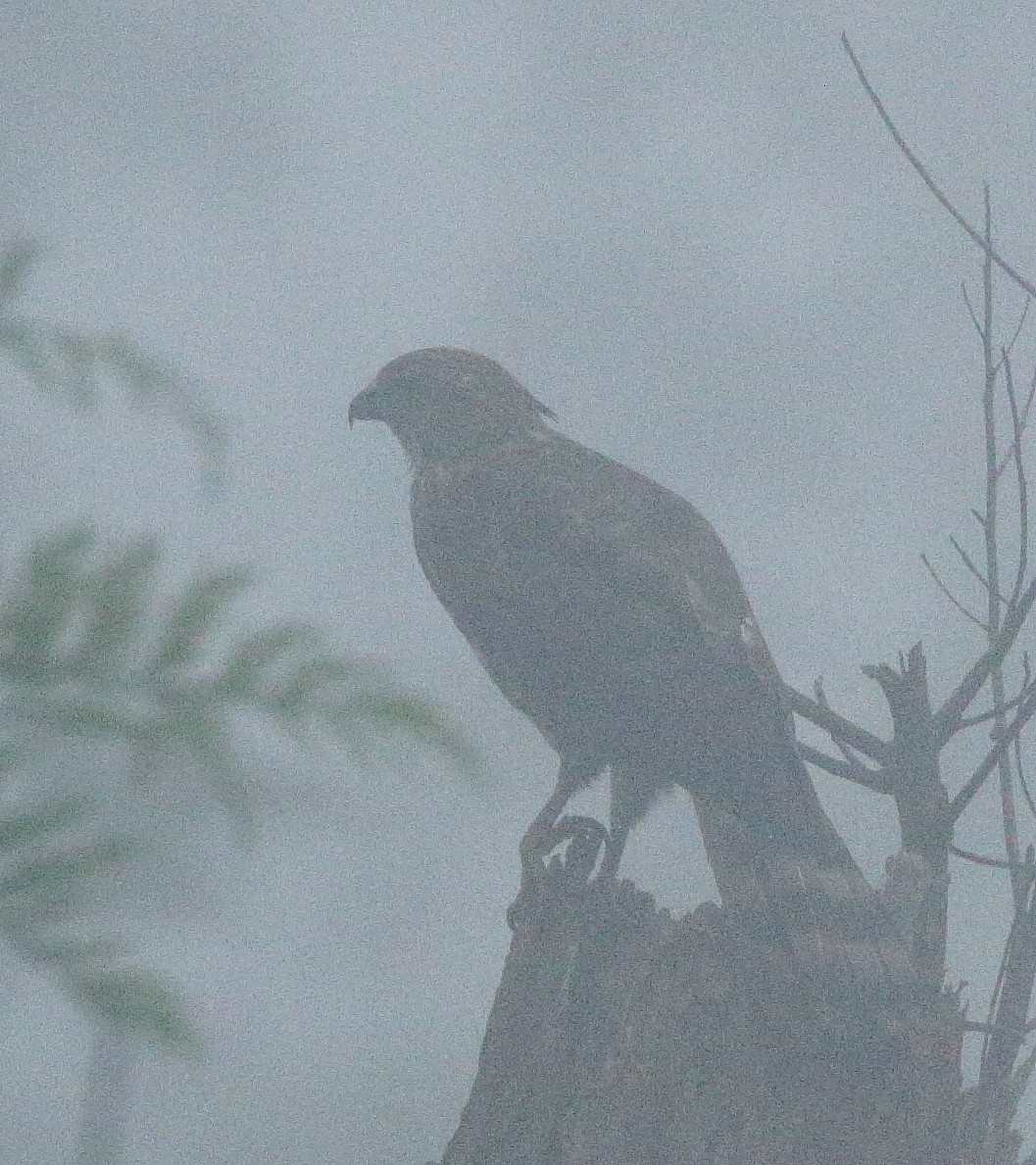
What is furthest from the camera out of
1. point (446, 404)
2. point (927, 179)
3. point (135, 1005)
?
point (446, 404)

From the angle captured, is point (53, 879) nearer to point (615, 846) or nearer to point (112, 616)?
point (112, 616)

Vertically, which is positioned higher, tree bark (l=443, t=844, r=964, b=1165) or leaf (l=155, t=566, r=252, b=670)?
tree bark (l=443, t=844, r=964, b=1165)

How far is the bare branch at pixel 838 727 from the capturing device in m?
3.89

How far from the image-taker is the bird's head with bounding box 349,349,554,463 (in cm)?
540

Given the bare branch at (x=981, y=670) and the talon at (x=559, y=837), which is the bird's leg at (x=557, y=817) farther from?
the bare branch at (x=981, y=670)

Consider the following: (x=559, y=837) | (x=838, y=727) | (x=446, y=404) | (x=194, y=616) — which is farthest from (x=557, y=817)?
(x=194, y=616)

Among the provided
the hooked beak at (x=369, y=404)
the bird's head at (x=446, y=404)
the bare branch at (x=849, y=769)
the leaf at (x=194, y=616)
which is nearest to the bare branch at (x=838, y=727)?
the bare branch at (x=849, y=769)

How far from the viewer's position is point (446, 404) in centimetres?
553

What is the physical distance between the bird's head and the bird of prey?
0.17 metres

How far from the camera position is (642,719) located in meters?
4.29

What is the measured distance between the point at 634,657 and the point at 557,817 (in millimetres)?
535

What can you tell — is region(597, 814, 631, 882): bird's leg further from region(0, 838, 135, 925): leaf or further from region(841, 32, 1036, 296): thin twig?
region(0, 838, 135, 925): leaf

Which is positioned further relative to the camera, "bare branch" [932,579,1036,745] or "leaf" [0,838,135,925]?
"bare branch" [932,579,1036,745]

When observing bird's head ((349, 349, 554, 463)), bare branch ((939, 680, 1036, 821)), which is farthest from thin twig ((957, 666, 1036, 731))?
bird's head ((349, 349, 554, 463))
